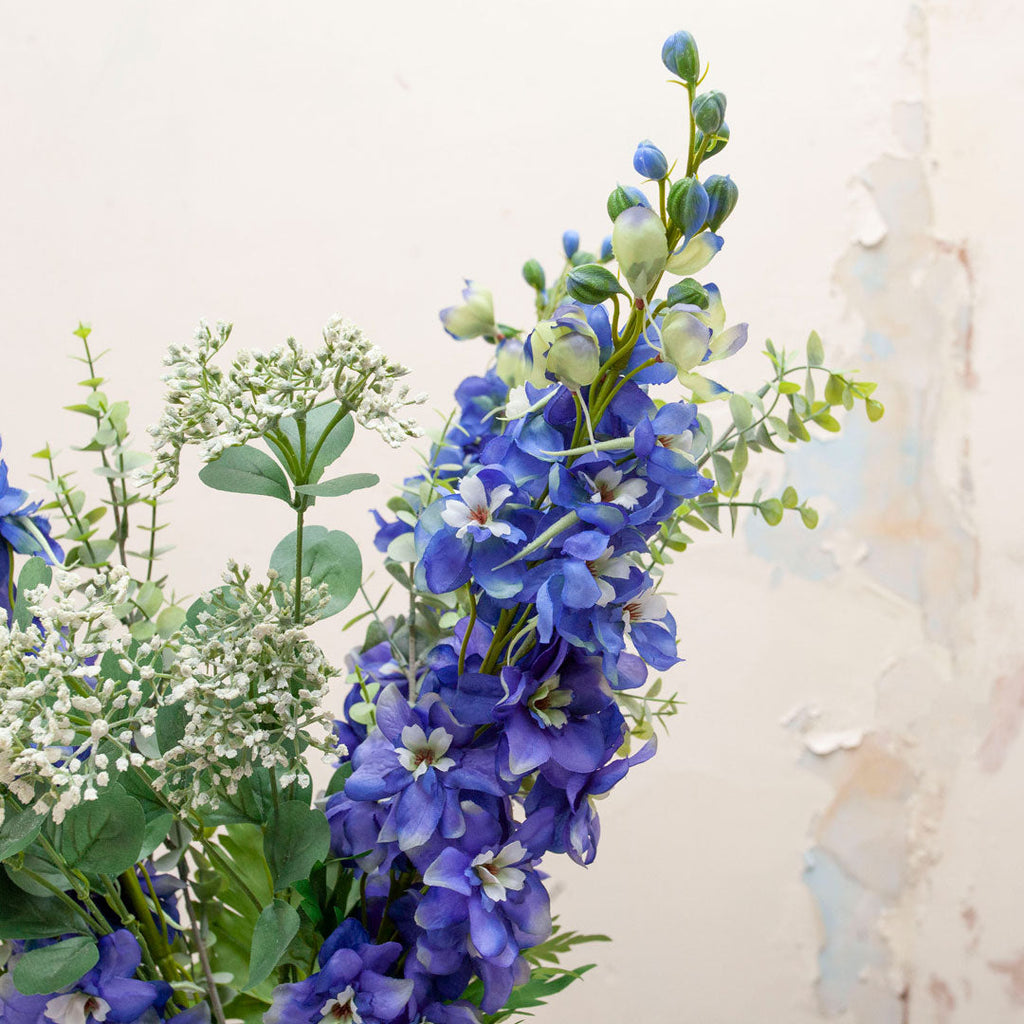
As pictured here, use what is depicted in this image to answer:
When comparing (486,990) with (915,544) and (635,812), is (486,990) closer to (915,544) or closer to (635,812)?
(635,812)

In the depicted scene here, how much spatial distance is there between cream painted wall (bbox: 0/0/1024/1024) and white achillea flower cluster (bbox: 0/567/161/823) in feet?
2.21

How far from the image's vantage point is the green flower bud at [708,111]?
0.36 meters

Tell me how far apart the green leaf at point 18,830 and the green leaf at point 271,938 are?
95 millimetres

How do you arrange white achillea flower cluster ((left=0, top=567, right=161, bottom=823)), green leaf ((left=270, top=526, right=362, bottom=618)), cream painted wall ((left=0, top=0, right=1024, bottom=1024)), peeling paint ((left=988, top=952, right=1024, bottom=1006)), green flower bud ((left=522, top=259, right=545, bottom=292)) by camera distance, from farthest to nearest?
1. peeling paint ((left=988, top=952, right=1024, bottom=1006))
2. cream painted wall ((left=0, top=0, right=1024, bottom=1024))
3. green flower bud ((left=522, top=259, right=545, bottom=292))
4. green leaf ((left=270, top=526, right=362, bottom=618))
5. white achillea flower cluster ((left=0, top=567, right=161, bottom=823))

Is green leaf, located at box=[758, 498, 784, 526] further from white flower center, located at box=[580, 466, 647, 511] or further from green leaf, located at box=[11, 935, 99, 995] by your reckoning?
green leaf, located at box=[11, 935, 99, 995]

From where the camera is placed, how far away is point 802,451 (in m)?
1.23

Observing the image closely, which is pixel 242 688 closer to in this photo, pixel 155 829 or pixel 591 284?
pixel 155 829

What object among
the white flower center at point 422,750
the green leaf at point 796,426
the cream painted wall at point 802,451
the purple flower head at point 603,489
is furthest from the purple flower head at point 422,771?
the cream painted wall at point 802,451

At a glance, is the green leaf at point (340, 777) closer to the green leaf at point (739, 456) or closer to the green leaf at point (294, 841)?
the green leaf at point (294, 841)

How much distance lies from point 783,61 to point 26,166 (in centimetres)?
80

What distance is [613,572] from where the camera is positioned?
1.26 feet

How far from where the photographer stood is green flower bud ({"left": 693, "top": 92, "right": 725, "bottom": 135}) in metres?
0.36

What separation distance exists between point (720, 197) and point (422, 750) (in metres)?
0.24

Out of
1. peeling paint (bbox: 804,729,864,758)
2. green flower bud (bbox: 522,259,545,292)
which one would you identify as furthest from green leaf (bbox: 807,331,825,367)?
peeling paint (bbox: 804,729,864,758)
